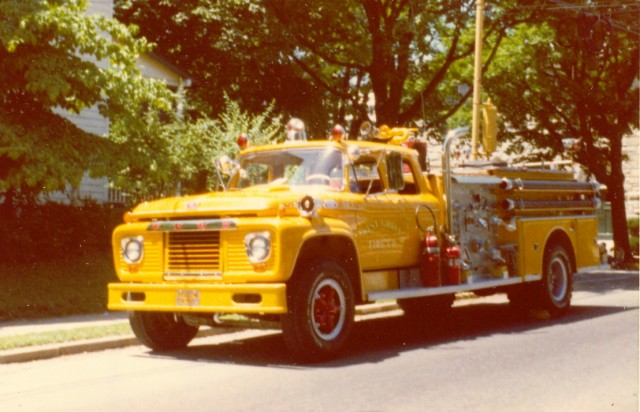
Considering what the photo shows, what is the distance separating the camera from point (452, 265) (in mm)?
11828

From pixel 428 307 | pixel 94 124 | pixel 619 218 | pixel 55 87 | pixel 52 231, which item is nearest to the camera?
pixel 428 307

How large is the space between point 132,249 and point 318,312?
7.16 feet

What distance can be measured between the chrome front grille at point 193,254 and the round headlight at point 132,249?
39cm

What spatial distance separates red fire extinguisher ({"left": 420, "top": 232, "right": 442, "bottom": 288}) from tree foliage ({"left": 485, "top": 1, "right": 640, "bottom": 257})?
16.0 metres

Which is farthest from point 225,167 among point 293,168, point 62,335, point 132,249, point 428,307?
point 428,307

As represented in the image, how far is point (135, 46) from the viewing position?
16.8m

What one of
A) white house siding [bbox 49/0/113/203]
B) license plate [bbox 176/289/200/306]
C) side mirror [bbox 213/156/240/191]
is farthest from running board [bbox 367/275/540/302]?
white house siding [bbox 49/0/113/203]

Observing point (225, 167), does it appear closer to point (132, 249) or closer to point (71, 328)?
point (132, 249)

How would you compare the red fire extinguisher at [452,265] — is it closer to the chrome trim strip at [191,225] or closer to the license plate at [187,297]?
the chrome trim strip at [191,225]

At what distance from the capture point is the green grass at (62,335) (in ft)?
35.2

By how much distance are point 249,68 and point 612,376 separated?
833 inches

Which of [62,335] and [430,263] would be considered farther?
[430,263]

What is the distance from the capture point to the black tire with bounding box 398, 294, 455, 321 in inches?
559

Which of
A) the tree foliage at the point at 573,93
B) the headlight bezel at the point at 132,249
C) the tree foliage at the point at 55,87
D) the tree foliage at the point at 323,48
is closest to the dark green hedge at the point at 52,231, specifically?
the tree foliage at the point at 55,87
